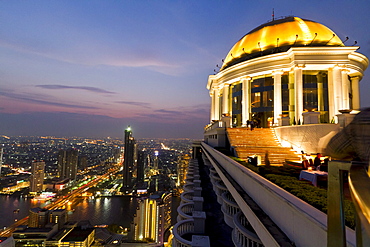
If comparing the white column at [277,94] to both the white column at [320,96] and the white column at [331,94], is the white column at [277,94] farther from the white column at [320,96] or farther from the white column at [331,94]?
the white column at [331,94]

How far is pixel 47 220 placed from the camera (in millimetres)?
33469

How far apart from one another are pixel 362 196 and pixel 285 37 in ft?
80.1

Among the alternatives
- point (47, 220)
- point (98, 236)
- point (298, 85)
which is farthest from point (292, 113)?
point (47, 220)

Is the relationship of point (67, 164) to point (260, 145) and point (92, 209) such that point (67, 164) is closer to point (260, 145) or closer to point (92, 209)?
point (92, 209)

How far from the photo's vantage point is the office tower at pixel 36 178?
61.7m

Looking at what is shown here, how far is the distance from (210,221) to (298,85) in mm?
15513

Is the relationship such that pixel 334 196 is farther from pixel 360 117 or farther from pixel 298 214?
pixel 298 214

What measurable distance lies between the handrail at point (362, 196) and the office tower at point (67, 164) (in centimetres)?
9656

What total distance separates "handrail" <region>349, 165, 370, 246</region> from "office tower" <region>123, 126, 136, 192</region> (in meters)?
75.1

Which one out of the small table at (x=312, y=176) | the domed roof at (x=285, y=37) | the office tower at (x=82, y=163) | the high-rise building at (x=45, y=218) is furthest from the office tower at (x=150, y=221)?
the office tower at (x=82, y=163)

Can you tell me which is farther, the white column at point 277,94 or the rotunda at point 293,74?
the white column at point 277,94

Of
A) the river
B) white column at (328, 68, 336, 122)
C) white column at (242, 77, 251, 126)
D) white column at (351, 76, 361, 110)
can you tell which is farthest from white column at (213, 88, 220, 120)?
the river

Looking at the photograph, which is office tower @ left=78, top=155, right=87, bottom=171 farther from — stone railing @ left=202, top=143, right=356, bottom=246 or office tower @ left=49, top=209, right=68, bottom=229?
stone railing @ left=202, top=143, right=356, bottom=246

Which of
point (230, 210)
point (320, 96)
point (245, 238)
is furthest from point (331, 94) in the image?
point (245, 238)
